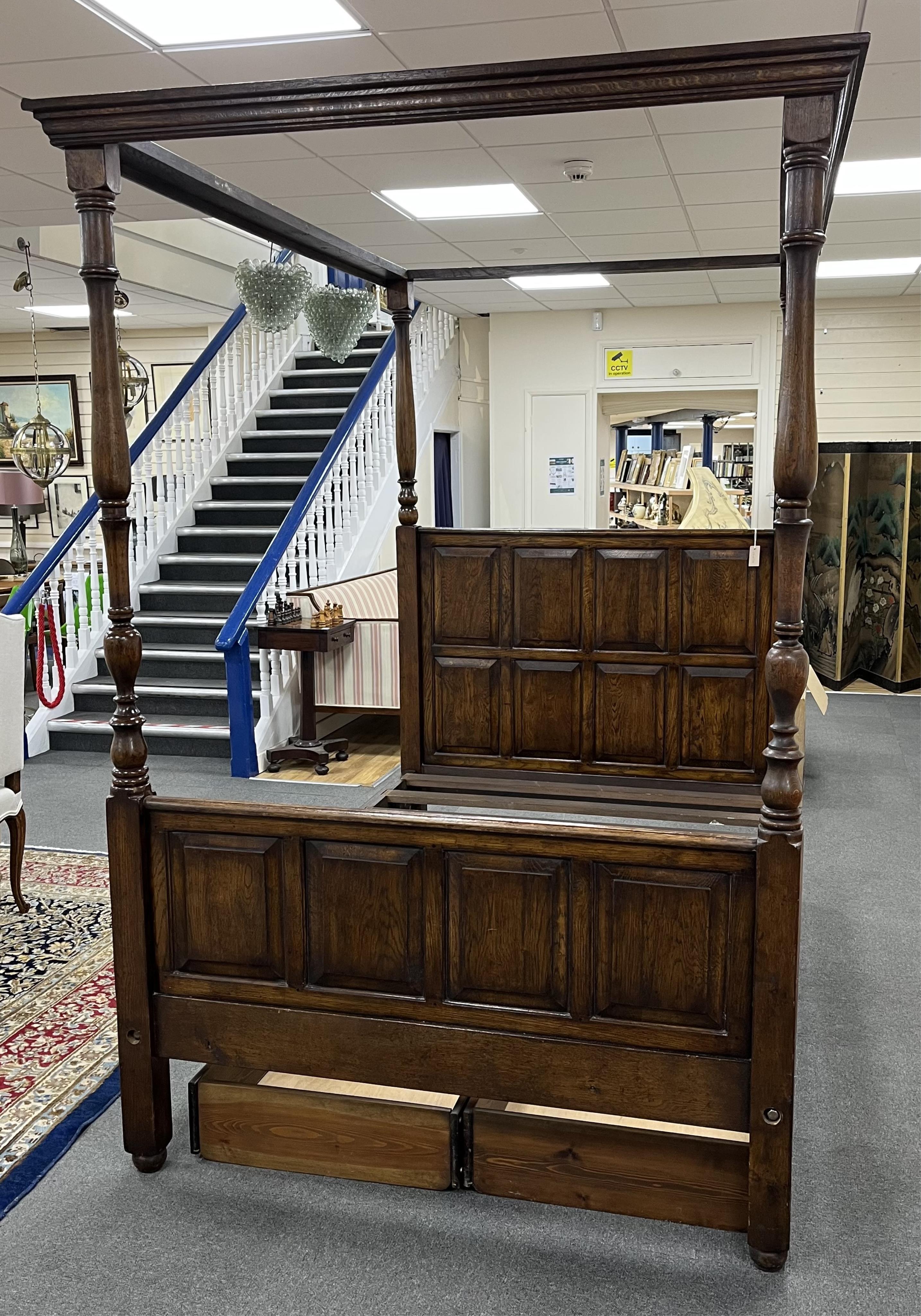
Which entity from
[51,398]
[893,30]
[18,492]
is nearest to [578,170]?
[893,30]

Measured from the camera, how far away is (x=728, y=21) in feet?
11.8

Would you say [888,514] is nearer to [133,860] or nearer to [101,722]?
[101,722]

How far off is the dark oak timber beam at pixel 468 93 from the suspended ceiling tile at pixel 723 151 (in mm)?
2650

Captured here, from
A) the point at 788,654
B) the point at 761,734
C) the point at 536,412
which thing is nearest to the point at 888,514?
the point at 536,412

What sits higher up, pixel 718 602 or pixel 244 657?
pixel 718 602

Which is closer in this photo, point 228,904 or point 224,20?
point 228,904

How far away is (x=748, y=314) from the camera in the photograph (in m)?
9.74

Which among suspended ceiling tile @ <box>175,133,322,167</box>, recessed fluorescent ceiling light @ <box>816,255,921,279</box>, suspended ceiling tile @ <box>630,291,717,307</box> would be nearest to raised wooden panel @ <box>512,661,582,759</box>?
suspended ceiling tile @ <box>175,133,322,167</box>

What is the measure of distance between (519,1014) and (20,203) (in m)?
5.24

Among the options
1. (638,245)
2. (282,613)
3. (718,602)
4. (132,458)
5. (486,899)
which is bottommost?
(486,899)

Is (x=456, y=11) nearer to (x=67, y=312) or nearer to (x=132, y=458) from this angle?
(x=132, y=458)

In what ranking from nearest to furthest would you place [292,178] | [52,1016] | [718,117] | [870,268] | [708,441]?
1. [52,1016]
2. [718,117]
3. [292,178]
4. [870,268]
5. [708,441]

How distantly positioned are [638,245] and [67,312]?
17.3ft

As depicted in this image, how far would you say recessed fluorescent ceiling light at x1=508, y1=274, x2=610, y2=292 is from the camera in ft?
27.5
